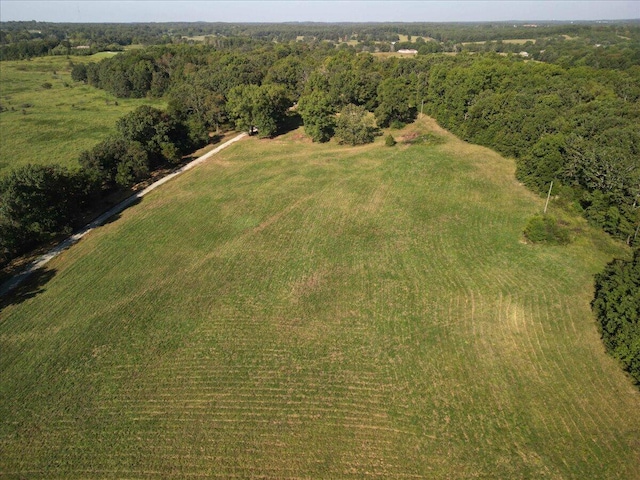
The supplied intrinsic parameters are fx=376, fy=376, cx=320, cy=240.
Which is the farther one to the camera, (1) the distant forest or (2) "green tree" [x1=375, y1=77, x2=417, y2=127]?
(2) "green tree" [x1=375, y1=77, x2=417, y2=127]

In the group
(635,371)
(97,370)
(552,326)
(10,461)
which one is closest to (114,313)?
(97,370)

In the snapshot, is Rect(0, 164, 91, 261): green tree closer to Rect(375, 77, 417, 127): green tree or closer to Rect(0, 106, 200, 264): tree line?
Rect(0, 106, 200, 264): tree line

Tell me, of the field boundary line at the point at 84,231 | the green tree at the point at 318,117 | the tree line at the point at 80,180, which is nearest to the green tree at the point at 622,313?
the field boundary line at the point at 84,231

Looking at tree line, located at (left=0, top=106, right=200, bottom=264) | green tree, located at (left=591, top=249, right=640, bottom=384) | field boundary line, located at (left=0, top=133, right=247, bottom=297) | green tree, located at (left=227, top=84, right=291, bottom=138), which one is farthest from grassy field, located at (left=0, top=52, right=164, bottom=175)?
green tree, located at (left=591, top=249, right=640, bottom=384)

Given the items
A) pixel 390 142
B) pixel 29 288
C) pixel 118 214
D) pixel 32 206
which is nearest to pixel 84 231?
pixel 118 214

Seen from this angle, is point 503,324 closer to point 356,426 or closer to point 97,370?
point 356,426

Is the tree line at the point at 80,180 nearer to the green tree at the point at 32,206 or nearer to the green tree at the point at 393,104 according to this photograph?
the green tree at the point at 32,206

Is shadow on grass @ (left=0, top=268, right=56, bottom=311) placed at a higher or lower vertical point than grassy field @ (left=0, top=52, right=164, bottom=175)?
lower
